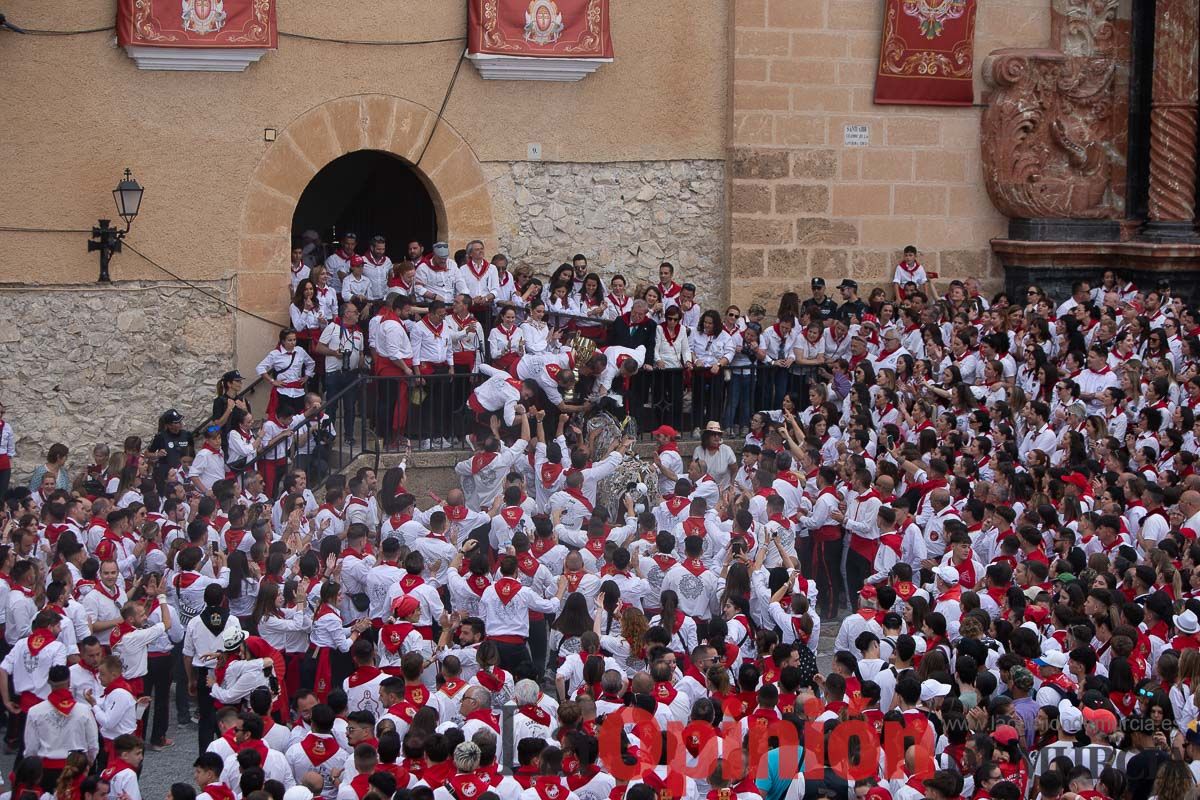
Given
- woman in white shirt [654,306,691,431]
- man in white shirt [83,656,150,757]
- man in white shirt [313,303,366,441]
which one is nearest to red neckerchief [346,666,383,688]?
man in white shirt [83,656,150,757]

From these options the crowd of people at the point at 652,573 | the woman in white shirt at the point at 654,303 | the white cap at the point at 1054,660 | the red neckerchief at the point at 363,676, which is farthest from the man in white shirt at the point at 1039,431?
the red neckerchief at the point at 363,676

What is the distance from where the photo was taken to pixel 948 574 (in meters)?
12.2

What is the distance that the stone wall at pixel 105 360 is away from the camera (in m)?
16.7

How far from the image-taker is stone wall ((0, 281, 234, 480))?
16.7 meters

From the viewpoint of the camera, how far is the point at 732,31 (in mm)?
19172

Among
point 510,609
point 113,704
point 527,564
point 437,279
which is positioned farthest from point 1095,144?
point 113,704

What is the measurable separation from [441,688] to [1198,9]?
45.3 ft

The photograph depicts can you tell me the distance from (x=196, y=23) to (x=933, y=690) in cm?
1052

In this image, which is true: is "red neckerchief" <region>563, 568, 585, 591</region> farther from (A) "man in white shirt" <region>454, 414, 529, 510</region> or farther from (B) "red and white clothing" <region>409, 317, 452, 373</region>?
(B) "red and white clothing" <region>409, 317, 452, 373</region>

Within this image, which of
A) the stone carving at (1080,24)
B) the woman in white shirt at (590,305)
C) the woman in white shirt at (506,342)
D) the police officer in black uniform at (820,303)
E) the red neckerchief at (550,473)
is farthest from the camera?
the stone carving at (1080,24)

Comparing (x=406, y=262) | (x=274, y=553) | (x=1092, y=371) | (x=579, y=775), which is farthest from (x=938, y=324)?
(x=579, y=775)

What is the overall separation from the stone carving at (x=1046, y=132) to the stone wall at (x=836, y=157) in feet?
0.95

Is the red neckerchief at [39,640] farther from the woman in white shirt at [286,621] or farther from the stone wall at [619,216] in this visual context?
the stone wall at [619,216]

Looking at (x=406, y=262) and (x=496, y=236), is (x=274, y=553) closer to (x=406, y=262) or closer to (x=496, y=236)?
(x=406, y=262)
